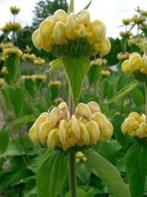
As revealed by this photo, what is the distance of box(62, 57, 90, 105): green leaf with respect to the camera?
740 mm

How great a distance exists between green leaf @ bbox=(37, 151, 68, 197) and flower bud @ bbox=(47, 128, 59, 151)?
0.02m

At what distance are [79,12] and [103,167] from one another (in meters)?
0.23

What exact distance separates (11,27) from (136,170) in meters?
1.98

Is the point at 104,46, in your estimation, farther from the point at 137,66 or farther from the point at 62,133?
the point at 137,66

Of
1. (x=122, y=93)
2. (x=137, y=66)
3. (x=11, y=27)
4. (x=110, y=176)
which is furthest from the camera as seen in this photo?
(x=11, y=27)

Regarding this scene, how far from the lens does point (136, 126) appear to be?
3.56ft

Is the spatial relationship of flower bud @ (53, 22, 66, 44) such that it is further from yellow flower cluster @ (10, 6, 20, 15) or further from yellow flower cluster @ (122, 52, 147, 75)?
yellow flower cluster @ (10, 6, 20, 15)

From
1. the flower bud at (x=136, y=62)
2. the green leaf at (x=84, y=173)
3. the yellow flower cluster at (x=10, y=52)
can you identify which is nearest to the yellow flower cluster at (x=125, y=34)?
the yellow flower cluster at (x=10, y=52)

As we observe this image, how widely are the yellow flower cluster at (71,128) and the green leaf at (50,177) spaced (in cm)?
2

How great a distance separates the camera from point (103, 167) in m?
0.74

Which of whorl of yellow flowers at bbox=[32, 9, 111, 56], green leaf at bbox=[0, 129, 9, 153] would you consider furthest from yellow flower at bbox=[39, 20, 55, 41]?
green leaf at bbox=[0, 129, 9, 153]

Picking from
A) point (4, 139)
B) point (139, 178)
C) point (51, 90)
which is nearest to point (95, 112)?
point (139, 178)

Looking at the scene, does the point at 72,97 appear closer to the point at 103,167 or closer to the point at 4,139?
the point at 103,167

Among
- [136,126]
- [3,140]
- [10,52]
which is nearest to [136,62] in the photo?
[136,126]
